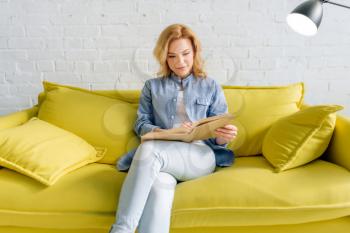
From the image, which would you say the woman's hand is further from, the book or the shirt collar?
the shirt collar

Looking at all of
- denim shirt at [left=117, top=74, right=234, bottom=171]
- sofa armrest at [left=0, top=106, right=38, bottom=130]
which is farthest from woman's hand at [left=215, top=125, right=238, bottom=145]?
sofa armrest at [left=0, top=106, right=38, bottom=130]

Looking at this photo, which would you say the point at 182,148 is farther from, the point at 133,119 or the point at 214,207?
the point at 133,119

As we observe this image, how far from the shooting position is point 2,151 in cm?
138

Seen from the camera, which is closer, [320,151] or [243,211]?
[243,211]

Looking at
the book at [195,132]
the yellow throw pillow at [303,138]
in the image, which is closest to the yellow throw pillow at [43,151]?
the book at [195,132]

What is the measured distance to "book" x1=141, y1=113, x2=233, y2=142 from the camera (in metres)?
1.34

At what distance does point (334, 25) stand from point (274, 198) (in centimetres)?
134

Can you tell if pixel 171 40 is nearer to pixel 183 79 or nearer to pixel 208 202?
pixel 183 79

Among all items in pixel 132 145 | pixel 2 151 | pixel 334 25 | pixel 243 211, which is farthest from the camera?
pixel 334 25

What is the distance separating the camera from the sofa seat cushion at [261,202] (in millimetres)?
1235

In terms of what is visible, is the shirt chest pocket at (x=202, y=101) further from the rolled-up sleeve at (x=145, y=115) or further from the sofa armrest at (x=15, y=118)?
the sofa armrest at (x=15, y=118)

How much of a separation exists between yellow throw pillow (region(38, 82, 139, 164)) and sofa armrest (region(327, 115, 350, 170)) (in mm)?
838

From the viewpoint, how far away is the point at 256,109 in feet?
5.46

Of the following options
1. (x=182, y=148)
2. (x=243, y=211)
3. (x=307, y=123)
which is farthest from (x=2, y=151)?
(x=307, y=123)
